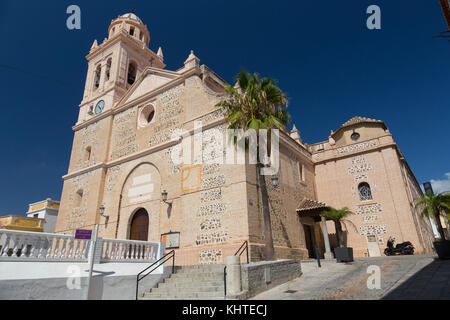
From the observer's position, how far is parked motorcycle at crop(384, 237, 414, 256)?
16.7 m

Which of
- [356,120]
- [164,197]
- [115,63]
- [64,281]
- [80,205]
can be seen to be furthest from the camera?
[115,63]

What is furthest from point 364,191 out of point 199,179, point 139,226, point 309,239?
point 139,226

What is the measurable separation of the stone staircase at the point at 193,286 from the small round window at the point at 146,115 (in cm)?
1121

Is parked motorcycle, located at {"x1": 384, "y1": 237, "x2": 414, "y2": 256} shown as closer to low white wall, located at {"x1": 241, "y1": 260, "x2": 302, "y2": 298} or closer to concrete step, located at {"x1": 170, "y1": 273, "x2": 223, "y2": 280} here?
low white wall, located at {"x1": 241, "y1": 260, "x2": 302, "y2": 298}

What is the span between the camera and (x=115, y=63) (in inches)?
914

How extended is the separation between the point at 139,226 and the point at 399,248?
15.2m

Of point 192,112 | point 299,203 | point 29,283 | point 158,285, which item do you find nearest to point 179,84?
point 192,112

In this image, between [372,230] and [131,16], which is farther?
[131,16]

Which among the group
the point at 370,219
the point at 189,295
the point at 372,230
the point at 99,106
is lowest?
the point at 189,295

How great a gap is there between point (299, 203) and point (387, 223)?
5.74 meters

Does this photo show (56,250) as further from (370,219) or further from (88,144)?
(370,219)

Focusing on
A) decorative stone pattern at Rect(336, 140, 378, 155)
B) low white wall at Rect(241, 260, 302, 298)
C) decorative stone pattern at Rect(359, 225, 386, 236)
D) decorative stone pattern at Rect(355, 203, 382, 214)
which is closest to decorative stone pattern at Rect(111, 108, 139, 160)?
low white wall at Rect(241, 260, 302, 298)

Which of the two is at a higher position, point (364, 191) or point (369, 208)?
point (364, 191)

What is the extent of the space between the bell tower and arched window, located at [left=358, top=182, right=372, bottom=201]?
62.4 ft
